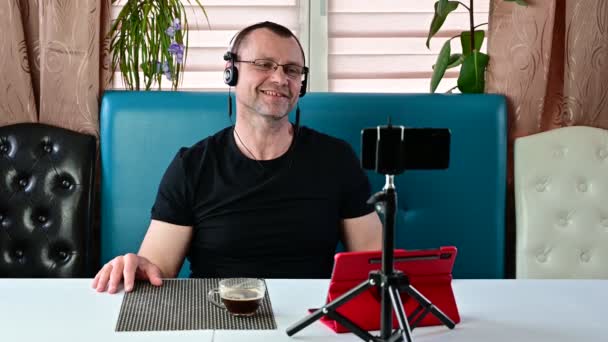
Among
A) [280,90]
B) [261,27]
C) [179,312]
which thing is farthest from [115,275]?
[261,27]

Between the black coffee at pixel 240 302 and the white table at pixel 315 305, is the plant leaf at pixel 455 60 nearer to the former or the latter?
the white table at pixel 315 305

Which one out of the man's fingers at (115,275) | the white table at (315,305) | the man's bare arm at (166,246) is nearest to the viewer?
the white table at (315,305)

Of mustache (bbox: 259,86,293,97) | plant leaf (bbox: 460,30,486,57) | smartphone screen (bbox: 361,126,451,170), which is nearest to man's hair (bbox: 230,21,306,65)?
mustache (bbox: 259,86,293,97)

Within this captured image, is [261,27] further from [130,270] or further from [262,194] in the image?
[130,270]

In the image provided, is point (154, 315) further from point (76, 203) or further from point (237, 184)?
point (76, 203)

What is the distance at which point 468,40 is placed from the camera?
107 inches

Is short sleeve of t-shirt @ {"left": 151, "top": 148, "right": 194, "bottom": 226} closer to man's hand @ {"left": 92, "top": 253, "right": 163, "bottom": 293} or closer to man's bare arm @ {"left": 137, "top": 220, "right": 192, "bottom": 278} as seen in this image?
man's bare arm @ {"left": 137, "top": 220, "right": 192, "bottom": 278}

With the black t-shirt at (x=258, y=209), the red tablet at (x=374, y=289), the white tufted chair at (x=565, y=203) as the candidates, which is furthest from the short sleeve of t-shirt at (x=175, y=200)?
the white tufted chair at (x=565, y=203)

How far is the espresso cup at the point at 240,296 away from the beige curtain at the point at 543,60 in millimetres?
1469

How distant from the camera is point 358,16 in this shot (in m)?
2.83

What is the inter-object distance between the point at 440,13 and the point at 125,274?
1496 mm

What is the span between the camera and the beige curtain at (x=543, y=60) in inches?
102

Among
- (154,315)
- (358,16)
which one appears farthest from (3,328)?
(358,16)

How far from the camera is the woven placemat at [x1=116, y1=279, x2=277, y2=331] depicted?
4.33ft
